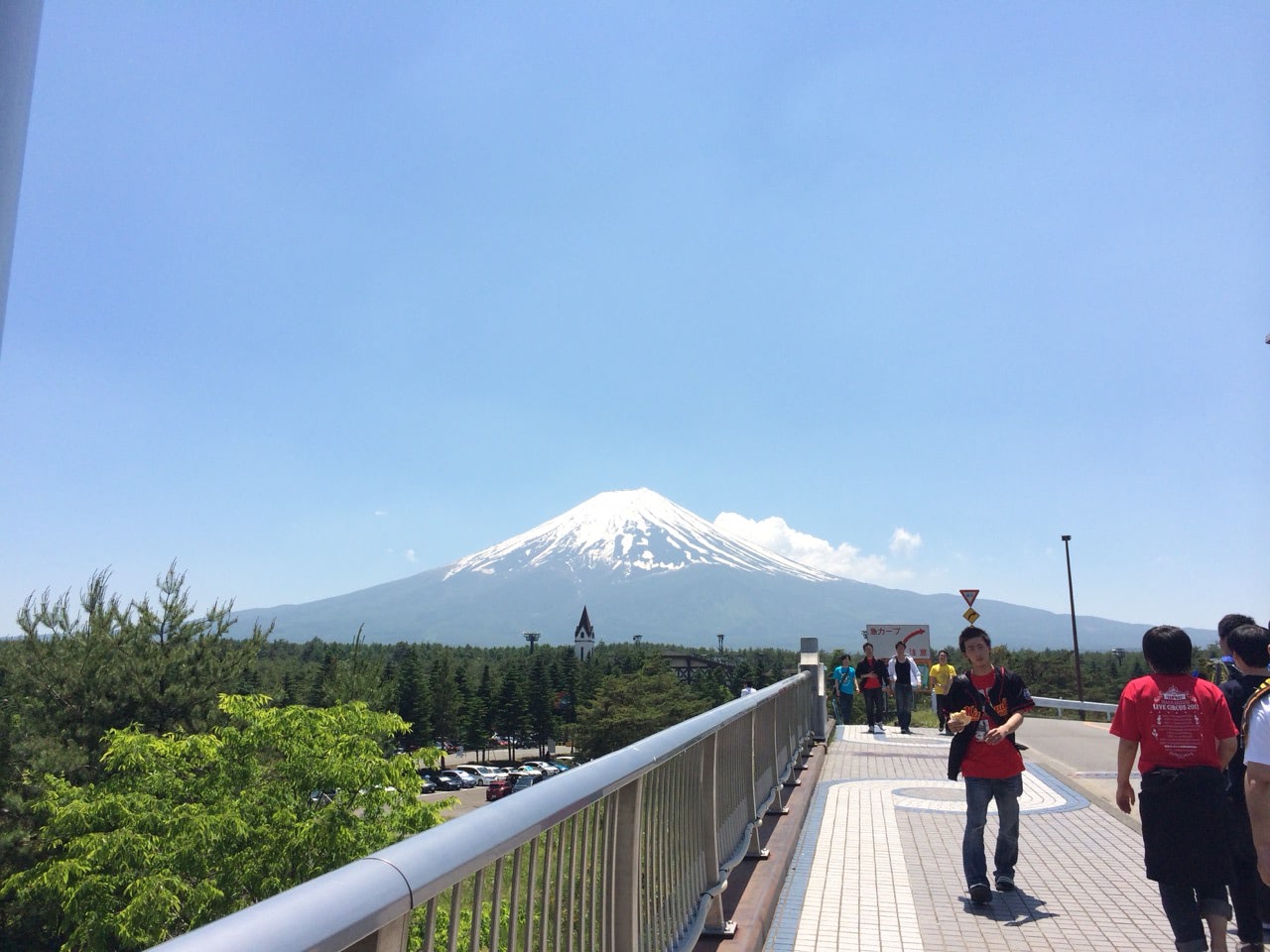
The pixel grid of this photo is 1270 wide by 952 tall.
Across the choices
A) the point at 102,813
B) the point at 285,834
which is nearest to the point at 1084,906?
the point at 285,834

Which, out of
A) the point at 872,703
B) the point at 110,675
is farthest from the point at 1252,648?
the point at 110,675

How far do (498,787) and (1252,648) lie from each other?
62339 mm

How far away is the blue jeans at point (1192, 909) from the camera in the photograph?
402 cm

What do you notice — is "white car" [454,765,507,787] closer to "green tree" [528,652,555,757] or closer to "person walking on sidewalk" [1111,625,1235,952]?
"green tree" [528,652,555,757]

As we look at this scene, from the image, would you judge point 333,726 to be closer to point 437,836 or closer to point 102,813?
point 102,813

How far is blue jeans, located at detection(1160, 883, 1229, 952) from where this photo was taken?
402cm

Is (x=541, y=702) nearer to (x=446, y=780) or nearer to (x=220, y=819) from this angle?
(x=446, y=780)

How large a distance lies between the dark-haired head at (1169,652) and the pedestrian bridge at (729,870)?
1710 mm

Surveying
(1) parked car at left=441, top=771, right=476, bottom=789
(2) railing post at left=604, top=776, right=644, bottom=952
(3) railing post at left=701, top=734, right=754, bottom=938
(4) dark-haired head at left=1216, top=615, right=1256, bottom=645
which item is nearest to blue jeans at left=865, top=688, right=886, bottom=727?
(4) dark-haired head at left=1216, top=615, right=1256, bottom=645

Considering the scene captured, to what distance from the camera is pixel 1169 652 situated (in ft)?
14.2

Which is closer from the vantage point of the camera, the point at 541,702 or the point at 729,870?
the point at 729,870

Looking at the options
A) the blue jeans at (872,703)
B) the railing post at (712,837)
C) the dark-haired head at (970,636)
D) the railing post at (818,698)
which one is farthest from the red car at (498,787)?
the railing post at (712,837)

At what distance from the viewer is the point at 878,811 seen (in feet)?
27.9

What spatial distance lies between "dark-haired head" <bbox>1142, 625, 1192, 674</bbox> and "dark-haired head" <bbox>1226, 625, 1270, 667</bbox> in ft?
1.72
